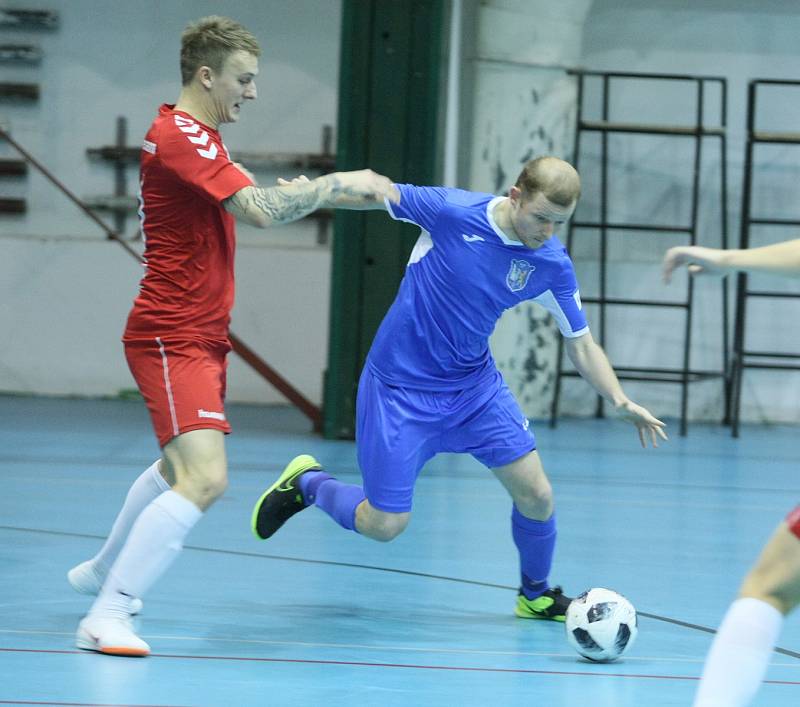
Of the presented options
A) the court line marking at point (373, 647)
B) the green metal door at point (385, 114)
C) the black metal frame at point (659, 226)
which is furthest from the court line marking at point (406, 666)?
the black metal frame at point (659, 226)

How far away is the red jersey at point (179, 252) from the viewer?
372cm

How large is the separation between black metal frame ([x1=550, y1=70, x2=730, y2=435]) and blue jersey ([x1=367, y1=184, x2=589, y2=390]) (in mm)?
5527

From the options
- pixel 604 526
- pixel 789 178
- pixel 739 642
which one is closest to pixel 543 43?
pixel 789 178

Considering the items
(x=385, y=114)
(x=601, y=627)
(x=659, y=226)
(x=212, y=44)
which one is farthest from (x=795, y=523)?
(x=659, y=226)

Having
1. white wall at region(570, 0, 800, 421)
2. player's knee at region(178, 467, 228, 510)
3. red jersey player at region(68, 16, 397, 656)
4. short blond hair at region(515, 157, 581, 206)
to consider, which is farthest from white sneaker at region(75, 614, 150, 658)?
white wall at region(570, 0, 800, 421)

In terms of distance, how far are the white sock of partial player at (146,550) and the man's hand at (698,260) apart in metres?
1.47

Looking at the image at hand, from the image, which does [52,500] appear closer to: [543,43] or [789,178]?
[543,43]

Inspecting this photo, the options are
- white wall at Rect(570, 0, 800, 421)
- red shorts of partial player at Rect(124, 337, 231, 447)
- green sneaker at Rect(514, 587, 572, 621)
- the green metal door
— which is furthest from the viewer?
white wall at Rect(570, 0, 800, 421)

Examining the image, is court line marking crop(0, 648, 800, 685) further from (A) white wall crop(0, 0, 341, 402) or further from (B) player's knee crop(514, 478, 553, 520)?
(A) white wall crop(0, 0, 341, 402)

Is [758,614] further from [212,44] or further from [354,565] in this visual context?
[354,565]

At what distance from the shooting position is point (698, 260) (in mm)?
2732

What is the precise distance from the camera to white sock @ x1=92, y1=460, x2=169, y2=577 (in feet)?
13.3

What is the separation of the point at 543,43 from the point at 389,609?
6230 millimetres

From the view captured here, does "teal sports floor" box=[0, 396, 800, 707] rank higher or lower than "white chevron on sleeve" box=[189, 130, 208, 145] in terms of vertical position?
lower
